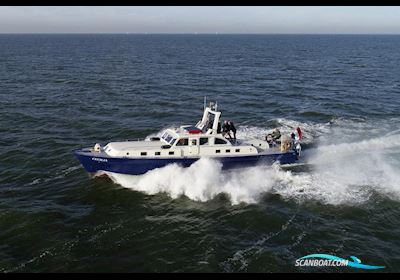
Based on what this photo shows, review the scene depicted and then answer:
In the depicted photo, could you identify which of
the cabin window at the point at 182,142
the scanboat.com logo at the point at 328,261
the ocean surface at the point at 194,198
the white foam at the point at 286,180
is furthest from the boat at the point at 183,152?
the scanboat.com logo at the point at 328,261

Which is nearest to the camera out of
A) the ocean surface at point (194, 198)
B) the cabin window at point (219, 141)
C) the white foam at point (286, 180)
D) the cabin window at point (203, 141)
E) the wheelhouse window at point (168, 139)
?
the ocean surface at point (194, 198)

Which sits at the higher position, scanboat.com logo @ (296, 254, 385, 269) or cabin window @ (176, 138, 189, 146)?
cabin window @ (176, 138, 189, 146)

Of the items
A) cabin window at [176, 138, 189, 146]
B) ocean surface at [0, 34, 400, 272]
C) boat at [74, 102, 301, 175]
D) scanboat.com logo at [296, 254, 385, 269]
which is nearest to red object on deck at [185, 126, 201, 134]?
boat at [74, 102, 301, 175]

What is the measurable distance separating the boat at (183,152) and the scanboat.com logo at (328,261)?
1041cm

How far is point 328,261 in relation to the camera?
19.3 meters

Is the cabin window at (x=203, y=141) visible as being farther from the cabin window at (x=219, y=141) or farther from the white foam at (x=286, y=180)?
the white foam at (x=286, y=180)

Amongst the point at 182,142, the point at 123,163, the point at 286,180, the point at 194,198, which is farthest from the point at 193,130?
the point at 286,180

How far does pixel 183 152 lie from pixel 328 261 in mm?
12300

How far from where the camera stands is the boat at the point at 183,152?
26844 mm

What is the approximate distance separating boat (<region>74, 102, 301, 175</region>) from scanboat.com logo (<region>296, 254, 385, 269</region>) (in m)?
10.4

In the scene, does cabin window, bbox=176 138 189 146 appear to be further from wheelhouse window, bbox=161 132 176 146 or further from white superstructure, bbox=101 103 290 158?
wheelhouse window, bbox=161 132 176 146

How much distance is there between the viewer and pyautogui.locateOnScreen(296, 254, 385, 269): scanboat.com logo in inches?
748

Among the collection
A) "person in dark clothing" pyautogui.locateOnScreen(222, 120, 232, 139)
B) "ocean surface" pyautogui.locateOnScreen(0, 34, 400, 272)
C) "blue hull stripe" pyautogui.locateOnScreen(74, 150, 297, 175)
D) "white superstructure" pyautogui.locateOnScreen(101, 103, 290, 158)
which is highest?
"person in dark clothing" pyautogui.locateOnScreen(222, 120, 232, 139)
